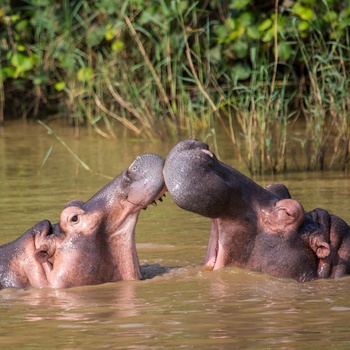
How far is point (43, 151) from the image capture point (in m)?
9.73

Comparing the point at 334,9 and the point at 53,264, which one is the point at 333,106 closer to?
the point at 334,9

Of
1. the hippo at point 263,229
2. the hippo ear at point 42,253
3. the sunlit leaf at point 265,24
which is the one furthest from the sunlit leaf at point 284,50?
the hippo ear at point 42,253

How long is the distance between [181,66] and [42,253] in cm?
618

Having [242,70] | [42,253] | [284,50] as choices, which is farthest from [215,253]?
[242,70]

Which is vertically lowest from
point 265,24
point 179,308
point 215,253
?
point 179,308

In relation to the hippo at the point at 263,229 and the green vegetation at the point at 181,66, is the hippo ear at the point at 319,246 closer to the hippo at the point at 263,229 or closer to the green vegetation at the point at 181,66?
the hippo at the point at 263,229

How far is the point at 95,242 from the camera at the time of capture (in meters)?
4.47

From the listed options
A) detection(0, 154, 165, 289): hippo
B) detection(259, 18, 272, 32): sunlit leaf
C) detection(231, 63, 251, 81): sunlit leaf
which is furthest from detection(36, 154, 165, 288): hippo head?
detection(231, 63, 251, 81): sunlit leaf

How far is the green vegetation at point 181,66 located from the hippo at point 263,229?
3.27 metres

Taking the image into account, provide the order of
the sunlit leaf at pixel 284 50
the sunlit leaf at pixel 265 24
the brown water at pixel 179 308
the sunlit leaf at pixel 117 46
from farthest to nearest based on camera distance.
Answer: the sunlit leaf at pixel 117 46 < the sunlit leaf at pixel 265 24 < the sunlit leaf at pixel 284 50 < the brown water at pixel 179 308

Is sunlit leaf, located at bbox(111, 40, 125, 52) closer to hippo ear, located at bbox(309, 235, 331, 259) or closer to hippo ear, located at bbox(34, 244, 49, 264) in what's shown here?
hippo ear, located at bbox(34, 244, 49, 264)

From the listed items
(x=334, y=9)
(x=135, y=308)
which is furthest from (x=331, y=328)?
(x=334, y=9)

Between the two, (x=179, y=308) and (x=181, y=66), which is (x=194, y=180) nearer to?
(x=179, y=308)

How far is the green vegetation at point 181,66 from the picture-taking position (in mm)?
8516
